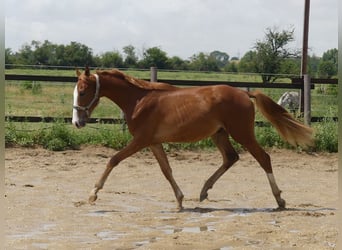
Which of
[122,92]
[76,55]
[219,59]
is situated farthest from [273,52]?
[219,59]

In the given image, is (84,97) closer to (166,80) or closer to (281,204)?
(281,204)

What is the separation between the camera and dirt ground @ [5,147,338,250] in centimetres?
550

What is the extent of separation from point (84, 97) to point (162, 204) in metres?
1.65

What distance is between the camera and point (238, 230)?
235 inches

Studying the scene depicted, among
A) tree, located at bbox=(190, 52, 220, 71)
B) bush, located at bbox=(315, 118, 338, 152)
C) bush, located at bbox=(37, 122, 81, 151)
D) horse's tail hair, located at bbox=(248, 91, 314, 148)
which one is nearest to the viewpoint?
horse's tail hair, located at bbox=(248, 91, 314, 148)

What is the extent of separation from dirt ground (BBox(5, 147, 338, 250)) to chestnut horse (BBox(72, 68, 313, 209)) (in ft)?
1.82

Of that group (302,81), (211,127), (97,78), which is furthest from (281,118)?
(302,81)

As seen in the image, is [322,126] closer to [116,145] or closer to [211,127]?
[116,145]

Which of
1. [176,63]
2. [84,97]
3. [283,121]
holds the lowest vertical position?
[283,121]

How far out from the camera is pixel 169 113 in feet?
24.4

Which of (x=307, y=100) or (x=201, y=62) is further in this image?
(x=201, y=62)

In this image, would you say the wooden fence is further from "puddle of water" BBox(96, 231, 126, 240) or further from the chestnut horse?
"puddle of water" BBox(96, 231, 126, 240)

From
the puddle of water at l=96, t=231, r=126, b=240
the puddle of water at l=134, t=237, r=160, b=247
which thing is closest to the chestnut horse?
the puddle of water at l=96, t=231, r=126, b=240

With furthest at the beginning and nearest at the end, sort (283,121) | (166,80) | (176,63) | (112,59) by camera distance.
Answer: (176,63)
(112,59)
(166,80)
(283,121)
